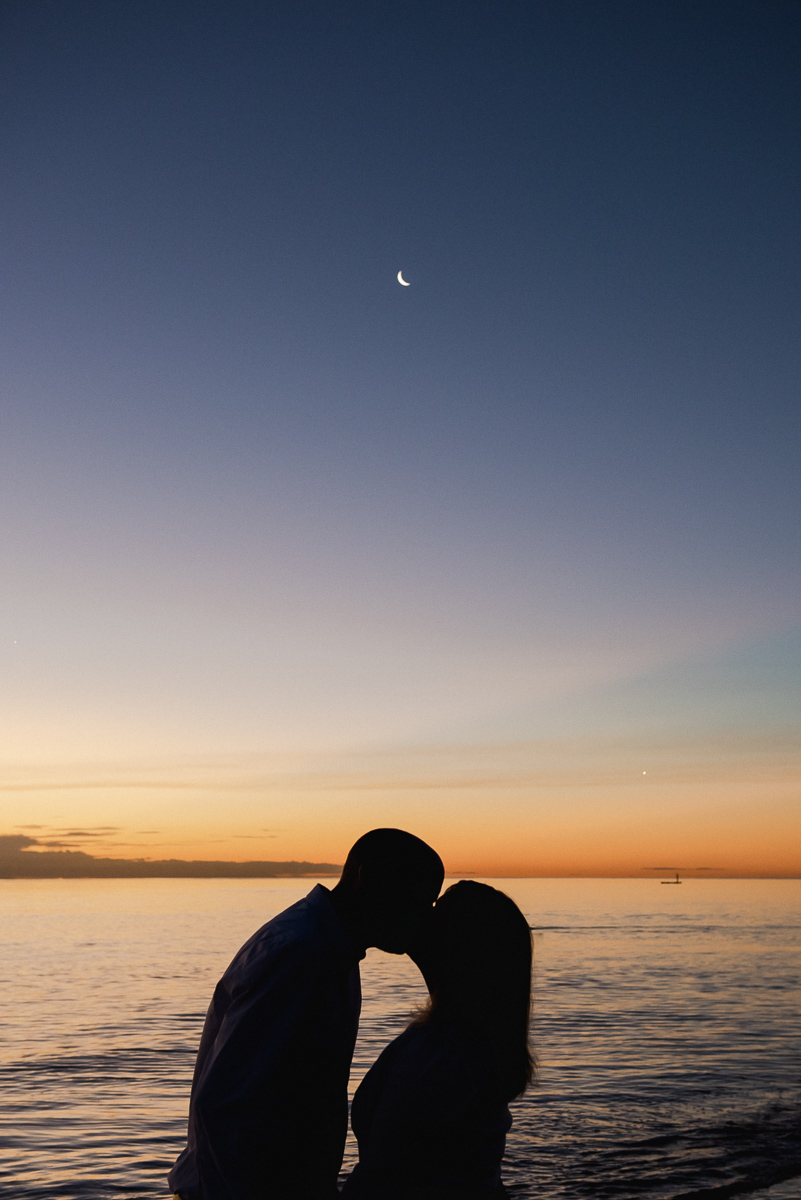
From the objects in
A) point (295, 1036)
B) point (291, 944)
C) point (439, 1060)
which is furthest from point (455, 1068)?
point (291, 944)

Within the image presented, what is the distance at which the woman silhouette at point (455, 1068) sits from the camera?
2.51m

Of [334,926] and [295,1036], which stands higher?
[334,926]

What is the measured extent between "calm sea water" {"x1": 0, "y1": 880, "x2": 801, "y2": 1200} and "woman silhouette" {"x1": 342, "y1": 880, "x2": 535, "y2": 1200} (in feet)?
28.2

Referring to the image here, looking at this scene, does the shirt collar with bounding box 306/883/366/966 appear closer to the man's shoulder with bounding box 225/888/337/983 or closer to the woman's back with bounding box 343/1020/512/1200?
the man's shoulder with bounding box 225/888/337/983

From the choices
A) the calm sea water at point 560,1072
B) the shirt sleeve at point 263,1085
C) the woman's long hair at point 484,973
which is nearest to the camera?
the shirt sleeve at point 263,1085

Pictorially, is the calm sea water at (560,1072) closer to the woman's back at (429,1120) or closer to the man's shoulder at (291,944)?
the woman's back at (429,1120)

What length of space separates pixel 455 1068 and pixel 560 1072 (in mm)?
15923

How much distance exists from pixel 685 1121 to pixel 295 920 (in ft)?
43.0

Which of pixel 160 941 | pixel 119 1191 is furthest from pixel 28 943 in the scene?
pixel 119 1191

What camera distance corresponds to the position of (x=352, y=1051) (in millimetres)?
2521

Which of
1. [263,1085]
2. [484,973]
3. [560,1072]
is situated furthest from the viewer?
[560,1072]

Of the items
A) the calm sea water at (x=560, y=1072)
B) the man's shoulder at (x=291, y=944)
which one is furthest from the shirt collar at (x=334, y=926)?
the calm sea water at (x=560, y=1072)

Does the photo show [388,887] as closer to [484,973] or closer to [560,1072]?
[484,973]

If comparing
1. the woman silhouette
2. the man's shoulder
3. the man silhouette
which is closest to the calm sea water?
the woman silhouette
